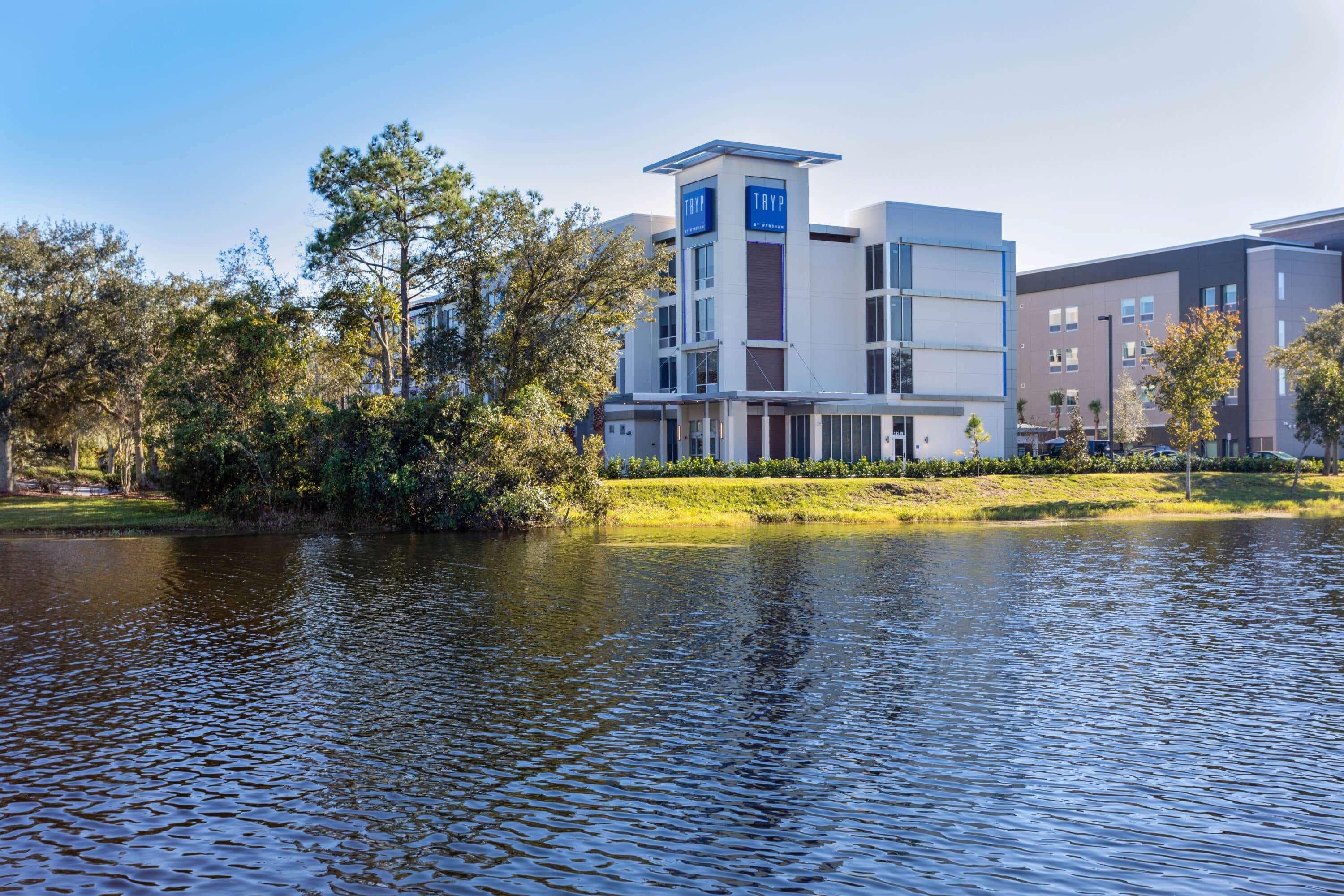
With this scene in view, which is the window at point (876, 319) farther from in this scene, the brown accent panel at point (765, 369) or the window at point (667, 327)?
the window at point (667, 327)

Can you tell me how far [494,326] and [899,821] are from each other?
42.8 meters

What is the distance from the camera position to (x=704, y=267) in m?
71.0

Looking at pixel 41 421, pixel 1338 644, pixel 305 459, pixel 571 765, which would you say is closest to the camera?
pixel 571 765

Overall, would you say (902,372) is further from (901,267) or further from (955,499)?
(955,499)

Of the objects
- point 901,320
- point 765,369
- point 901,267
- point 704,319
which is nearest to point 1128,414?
point 901,320

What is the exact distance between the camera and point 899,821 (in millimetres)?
11062

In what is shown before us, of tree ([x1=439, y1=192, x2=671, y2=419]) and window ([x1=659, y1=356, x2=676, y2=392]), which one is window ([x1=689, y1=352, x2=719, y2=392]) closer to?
window ([x1=659, y1=356, x2=676, y2=392])

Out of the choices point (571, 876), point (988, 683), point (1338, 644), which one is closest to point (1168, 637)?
point (1338, 644)

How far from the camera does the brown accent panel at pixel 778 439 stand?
73.5 meters

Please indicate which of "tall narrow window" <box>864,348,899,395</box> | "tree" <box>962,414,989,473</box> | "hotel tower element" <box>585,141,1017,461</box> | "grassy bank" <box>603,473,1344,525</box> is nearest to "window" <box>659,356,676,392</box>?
"hotel tower element" <box>585,141,1017,461</box>

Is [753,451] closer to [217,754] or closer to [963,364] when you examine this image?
[963,364]

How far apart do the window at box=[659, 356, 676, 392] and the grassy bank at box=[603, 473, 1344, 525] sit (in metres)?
18.6

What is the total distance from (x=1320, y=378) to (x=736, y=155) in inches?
1402

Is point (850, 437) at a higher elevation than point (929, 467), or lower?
higher
